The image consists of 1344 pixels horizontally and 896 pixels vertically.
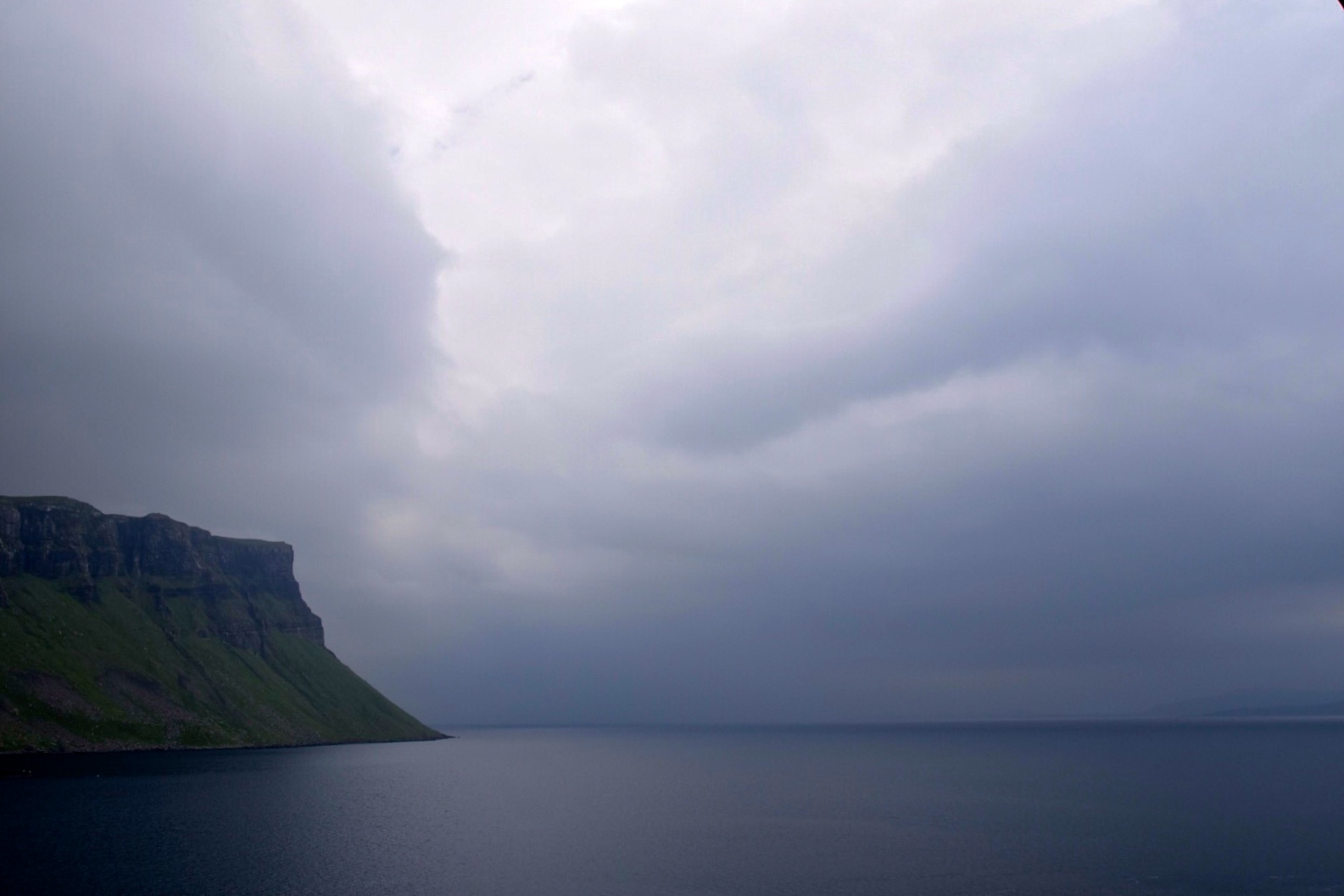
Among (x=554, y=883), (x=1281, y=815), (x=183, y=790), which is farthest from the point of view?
(x=183, y=790)

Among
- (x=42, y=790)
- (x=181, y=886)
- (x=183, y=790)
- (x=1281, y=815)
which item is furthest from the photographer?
(x=183, y=790)

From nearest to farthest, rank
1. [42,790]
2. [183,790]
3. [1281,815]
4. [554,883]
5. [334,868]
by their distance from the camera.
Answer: [554,883], [334,868], [1281,815], [42,790], [183,790]

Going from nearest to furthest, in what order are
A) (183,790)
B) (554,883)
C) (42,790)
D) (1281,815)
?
(554,883) → (1281,815) → (42,790) → (183,790)

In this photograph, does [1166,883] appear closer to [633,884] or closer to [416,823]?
[633,884]

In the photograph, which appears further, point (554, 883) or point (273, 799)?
point (273, 799)

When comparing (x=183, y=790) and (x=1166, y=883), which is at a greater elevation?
(x=1166, y=883)

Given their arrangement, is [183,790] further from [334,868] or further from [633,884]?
[633,884]

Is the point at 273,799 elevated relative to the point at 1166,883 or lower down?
lower down

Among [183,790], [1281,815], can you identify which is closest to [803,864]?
[1281,815]

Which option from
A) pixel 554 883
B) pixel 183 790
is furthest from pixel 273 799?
pixel 554 883
